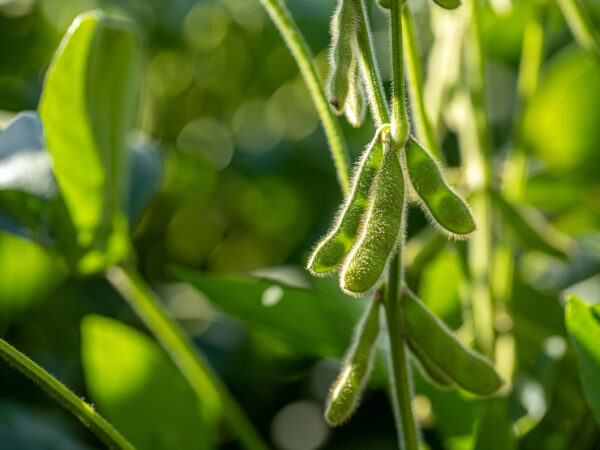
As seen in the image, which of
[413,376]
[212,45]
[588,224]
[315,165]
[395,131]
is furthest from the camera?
[212,45]

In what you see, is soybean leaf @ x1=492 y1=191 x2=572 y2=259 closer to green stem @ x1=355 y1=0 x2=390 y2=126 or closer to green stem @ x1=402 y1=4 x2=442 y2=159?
green stem @ x1=402 y1=4 x2=442 y2=159

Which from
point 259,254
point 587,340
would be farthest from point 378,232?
point 259,254

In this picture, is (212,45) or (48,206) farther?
(212,45)

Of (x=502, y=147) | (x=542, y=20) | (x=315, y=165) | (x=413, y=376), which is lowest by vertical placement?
(x=502, y=147)

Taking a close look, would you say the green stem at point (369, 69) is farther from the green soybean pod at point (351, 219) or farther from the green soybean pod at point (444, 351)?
the green soybean pod at point (444, 351)

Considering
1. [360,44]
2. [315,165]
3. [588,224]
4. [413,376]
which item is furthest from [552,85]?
[360,44]

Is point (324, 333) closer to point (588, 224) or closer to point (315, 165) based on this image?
point (588, 224)
